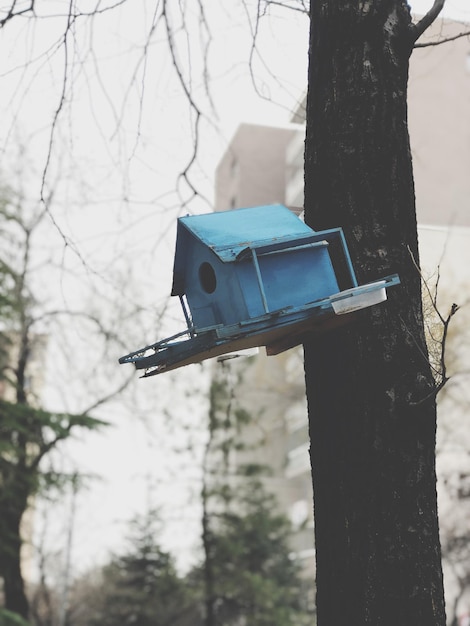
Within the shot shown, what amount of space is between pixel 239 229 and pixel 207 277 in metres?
0.31

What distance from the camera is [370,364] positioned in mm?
3049

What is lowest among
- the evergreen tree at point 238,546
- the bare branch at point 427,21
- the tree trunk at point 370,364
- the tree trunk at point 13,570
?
the tree trunk at point 370,364

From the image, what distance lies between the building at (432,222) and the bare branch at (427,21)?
922 millimetres

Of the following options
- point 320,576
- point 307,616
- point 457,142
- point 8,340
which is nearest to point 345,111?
point 320,576

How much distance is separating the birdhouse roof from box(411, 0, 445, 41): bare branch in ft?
2.71

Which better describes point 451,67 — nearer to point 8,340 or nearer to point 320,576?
point 8,340

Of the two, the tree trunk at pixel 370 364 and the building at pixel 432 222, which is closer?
the tree trunk at pixel 370 364

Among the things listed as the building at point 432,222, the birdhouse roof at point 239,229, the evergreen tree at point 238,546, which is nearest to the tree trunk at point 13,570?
the building at point 432,222

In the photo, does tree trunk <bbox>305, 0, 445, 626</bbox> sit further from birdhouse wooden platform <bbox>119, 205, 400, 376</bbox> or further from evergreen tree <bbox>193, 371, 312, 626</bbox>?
evergreen tree <bbox>193, 371, 312, 626</bbox>

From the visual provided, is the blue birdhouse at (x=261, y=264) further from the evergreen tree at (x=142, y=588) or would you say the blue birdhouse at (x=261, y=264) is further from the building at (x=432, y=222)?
the evergreen tree at (x=142, y=588)

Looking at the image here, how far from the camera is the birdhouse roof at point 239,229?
10.7 ft

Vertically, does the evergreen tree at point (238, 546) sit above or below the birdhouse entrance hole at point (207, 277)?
above

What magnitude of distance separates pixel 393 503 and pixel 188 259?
144 centimetres

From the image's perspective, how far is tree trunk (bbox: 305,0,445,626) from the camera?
9.47 feet
